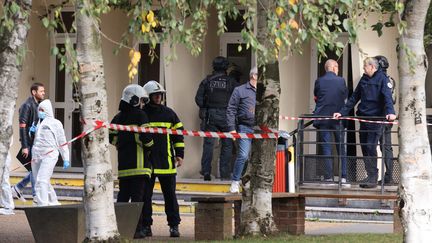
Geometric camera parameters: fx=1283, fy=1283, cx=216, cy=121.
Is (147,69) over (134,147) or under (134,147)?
over

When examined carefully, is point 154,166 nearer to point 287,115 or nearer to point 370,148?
point 370,148

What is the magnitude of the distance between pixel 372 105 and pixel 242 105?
6.53ft

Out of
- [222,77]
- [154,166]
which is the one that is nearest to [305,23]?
[154,166]

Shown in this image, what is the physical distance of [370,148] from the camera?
18.8 m

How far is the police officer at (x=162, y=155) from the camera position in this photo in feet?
52.1

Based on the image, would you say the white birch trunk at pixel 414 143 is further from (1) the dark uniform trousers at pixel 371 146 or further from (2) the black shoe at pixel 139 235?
(1) the dark uniform trousers at pixel 371 146

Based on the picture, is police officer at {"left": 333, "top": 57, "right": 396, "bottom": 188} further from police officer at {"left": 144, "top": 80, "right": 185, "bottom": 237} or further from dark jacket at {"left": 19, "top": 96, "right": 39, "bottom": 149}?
dark jacket at {"left": 19, "top": 96, "right": 39, "bottom": 149}

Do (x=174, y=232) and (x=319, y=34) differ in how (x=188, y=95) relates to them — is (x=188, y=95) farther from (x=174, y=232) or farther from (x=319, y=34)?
(x=319, y=34)

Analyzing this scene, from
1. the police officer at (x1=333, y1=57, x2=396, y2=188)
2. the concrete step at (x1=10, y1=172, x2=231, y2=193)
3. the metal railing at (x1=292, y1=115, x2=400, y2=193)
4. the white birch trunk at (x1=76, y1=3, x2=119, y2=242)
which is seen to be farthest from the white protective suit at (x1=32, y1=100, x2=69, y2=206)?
the white birch trunk at (x1=76, y1=3, x2=119, y2=242)

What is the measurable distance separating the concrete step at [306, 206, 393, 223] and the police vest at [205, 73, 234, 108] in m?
2.67

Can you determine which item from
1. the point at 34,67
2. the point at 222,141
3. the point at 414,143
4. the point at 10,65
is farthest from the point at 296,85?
the point at 10,65

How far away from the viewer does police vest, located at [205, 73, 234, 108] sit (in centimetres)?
2097

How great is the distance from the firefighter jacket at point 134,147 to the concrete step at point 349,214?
4202 millimetres

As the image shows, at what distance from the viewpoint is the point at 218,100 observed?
2100cm
